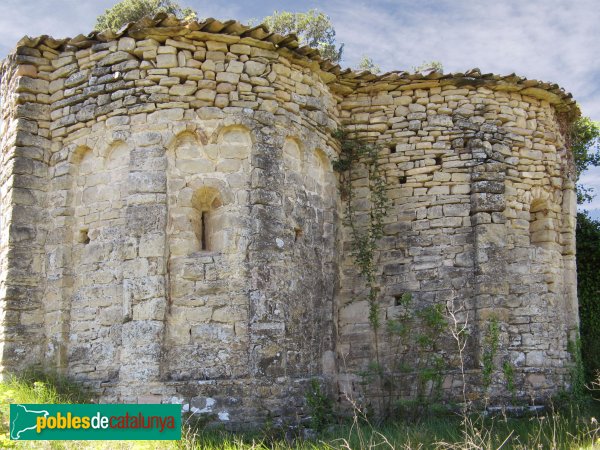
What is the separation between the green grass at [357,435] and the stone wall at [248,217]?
296 millimetres

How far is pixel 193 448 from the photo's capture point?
6840 mm

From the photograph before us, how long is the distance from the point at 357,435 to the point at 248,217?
2641mm

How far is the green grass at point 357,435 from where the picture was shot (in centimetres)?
684

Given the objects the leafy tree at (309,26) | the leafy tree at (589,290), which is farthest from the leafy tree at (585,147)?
the leafy tree at (309,26)

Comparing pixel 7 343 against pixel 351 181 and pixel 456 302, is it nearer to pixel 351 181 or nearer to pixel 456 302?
pixel 351 181

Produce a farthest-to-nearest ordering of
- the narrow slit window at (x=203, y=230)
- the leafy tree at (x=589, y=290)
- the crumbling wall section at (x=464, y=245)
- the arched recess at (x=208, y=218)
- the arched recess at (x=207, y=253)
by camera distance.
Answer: the leafy tree at (x=589, y=290) → the crumbling wall section at (x=464, y=245) → the narrow slit window at (x=203, y=230) → the arched recess at (x=208, y=218) → the arched recess at (x=207, y=253)

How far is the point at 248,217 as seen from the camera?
27.7 ft

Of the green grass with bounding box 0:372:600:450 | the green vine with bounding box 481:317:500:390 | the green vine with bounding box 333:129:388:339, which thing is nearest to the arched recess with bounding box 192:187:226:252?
the green vine with bounding box 333:129:388:339

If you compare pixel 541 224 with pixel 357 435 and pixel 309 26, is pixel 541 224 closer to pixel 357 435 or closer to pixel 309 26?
pixel 357 435

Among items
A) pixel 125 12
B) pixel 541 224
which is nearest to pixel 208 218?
pixel 541 224

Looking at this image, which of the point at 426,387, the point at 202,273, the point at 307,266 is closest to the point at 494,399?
the point at 426,387

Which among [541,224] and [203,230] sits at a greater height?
[541,224]

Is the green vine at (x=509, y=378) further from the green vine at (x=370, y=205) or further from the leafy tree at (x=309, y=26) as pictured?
the leafy tree at (x=309, y=26)

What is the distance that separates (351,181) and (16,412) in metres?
5.14
